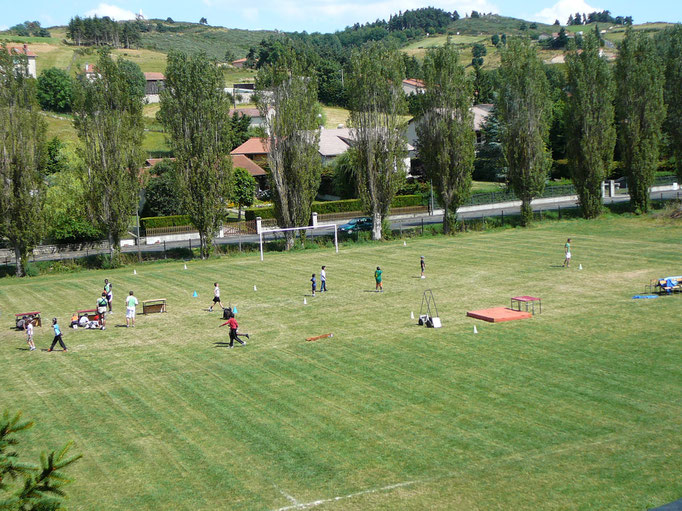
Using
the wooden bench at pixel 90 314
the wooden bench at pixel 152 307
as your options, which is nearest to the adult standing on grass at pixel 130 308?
the wooden bench at pixel 90 314

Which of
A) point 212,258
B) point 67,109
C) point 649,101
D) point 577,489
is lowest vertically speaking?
point 577,489

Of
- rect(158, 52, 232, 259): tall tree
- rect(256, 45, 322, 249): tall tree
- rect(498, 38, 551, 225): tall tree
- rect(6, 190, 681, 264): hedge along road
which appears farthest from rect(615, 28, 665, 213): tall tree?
rect(158, 52, 232, 259): tall tree

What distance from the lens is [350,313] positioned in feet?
106

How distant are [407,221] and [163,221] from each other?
2398 cm

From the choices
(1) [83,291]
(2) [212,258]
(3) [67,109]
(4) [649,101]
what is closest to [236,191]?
(2) [212,258]

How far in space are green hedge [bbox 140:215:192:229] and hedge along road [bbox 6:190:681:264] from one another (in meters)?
2.75

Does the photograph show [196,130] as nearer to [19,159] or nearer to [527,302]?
[19,159]

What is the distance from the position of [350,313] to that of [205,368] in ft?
29.6

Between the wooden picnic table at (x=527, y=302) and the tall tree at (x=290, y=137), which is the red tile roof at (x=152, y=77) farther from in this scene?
the wooden picnic table at (x=527, y=302)

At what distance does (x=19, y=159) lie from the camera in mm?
47031

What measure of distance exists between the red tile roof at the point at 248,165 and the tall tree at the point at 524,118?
34751mm

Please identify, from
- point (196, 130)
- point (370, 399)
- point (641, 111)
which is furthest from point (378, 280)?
point (641, 111)

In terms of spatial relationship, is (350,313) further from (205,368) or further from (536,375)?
(536,375)

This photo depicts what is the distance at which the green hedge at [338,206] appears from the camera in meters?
69.8
